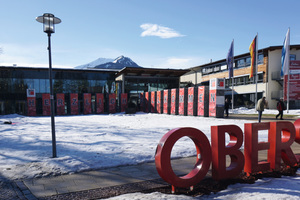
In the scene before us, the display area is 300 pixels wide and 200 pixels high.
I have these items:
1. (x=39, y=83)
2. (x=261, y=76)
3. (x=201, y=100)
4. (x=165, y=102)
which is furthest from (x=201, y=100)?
(x=39, y=83)

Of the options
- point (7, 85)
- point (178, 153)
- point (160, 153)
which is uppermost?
point (7, 85)

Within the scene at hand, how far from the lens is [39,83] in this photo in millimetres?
36281

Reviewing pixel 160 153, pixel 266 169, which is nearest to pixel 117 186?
pixel 160 153

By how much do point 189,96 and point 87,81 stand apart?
912 inches

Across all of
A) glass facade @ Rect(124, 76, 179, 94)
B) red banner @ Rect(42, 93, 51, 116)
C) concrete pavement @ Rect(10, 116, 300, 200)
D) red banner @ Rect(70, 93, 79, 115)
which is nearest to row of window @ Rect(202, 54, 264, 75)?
glass facade @ Rect(124, 76, 179, 94)

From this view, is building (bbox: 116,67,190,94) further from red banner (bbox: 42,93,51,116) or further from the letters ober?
the letters ober

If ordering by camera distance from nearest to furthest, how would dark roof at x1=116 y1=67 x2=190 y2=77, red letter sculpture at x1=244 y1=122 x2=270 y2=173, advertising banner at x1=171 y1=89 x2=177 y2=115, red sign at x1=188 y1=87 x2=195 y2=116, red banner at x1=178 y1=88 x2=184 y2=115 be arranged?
red letter sculpture at x1=244 y1=122 x2=270 y2=173 < red sign at x1=188 y1=87 x2=195 y2=116 < red banner at x1=178 y1=88 x2=184 y2=115 < advertising banner at x1=171 y1=89 x2=177 y2=115 < dark roof at x1=116 y1=67 x2=190 y2=77

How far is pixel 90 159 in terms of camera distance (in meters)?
5.60

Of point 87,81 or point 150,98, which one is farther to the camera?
point 87,81

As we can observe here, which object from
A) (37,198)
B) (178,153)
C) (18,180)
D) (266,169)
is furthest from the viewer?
(178,153)

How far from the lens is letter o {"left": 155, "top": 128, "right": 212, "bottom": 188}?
3.51 m

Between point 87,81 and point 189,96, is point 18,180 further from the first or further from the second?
point 87,81

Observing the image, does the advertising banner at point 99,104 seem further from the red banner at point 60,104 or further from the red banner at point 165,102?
the red banner at point 165,102

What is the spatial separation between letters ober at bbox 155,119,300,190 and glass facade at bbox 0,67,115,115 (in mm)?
31532
